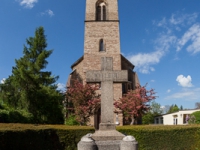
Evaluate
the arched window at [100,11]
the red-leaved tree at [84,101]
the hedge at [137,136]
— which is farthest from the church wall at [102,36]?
the hedge at [137,136]

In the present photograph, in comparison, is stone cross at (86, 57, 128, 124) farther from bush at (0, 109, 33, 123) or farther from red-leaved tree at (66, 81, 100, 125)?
red-leaved tree at (66, 81, 100, 125)

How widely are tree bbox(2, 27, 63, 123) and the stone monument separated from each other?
48.6ft

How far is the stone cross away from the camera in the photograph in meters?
7.22

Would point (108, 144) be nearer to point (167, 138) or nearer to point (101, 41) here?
point (167, 138)

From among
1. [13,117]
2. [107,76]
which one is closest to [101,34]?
[13,117]

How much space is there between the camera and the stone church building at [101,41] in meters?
22.7

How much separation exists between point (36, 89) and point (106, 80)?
15.9 m

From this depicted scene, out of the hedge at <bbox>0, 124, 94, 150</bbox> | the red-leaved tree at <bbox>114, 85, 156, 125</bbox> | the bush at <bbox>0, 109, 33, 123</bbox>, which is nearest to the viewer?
the hedge at <bbox>0, 124, 94, 150</bbox>

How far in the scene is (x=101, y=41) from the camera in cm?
2375

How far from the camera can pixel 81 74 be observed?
23844mm

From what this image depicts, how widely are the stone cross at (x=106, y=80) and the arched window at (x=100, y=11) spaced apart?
1830 cm

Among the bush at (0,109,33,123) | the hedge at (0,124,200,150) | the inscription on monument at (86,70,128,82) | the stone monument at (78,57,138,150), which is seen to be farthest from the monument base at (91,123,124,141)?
the bush at (0,109,33,123)

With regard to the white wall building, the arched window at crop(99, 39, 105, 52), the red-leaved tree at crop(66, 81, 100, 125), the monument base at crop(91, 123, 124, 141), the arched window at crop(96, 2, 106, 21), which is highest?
the arched window at crop(96, 2, 106, 21)

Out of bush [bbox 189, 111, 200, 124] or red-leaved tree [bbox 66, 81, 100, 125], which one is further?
bush [bbox 189, 111, 200, 124]
